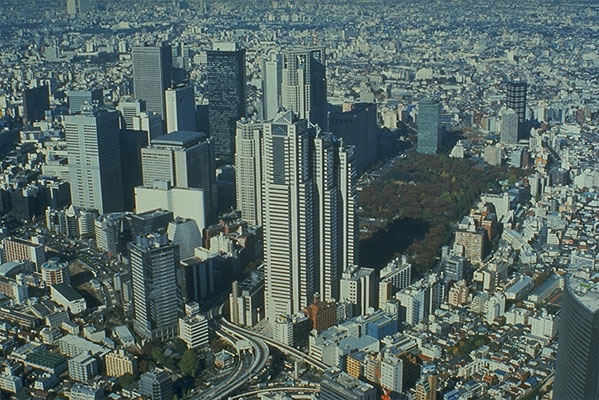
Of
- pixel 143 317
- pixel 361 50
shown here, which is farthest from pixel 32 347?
pixel 361 50

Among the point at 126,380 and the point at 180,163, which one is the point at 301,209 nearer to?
the point at 126,380

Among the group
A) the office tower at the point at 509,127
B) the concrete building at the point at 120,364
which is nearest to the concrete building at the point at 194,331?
the concrete building at the point at 120,364

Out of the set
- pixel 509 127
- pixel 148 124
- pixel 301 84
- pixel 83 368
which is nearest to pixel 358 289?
pixel 83 368

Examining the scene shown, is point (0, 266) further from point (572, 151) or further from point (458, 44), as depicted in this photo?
A: point (458, 44)

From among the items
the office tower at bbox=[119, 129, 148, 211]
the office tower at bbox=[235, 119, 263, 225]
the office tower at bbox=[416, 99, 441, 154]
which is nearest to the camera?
the office tower at bbox=[235, 119, 263, 225]

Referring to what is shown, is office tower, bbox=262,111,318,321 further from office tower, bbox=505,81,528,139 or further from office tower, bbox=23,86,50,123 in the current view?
office tower, bbox=23,86,50,123

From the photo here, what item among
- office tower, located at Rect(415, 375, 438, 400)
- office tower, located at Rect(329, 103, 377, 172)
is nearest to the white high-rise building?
office tower, located at Rect(415, 375, 438, 400)
